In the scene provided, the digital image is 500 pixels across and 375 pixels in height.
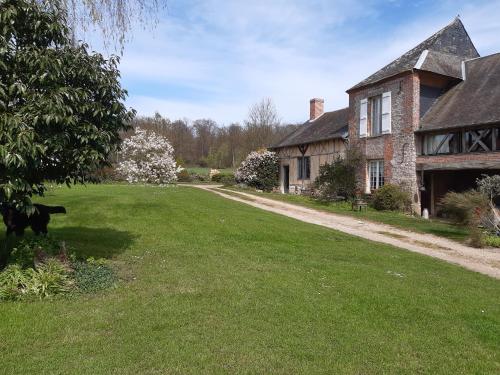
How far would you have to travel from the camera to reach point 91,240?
28.3 feet

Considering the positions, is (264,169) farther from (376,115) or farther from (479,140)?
(479,140)

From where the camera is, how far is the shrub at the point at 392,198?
17469 millimetres

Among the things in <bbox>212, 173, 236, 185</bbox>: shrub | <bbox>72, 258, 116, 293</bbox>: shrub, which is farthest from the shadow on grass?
<bbox>212, 173, 236, 185</bbox>: shrub

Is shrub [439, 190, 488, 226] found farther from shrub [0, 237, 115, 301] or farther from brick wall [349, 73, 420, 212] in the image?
shrub [0, 237, 115, 301]

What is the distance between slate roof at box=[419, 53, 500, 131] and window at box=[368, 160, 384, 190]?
270cm

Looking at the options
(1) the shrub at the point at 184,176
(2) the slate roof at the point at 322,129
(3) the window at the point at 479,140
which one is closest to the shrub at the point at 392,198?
(3) the window at the point at 479,140

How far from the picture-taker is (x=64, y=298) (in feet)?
16.9

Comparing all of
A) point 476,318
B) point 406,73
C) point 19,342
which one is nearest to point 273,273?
point 476,318

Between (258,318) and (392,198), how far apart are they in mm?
14005

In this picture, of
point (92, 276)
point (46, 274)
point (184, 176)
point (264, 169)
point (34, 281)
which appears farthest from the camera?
point (184, 176)

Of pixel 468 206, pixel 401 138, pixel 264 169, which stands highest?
pixel 401 138

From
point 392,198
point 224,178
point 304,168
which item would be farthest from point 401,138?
point 224,178

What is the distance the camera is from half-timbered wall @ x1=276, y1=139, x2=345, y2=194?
2280 centimetres

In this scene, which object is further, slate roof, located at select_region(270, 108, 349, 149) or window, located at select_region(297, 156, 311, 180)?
window, located at select_region(297, 156, 311, 180)
